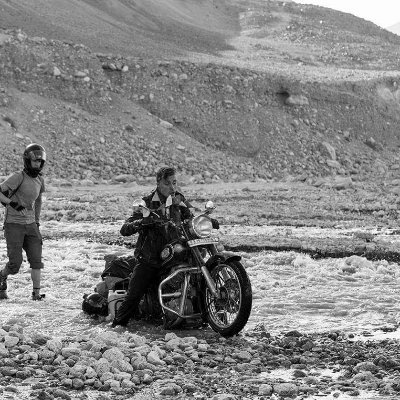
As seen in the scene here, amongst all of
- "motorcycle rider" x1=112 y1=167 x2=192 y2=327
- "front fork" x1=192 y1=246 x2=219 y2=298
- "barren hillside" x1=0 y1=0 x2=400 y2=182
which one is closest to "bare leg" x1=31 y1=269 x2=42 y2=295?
"motorcycle rider" x1=112 y1=167 x2=192 y2=327

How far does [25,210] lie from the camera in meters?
10.4

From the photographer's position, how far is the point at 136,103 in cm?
3772

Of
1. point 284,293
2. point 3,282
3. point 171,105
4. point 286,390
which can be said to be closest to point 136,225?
point 3,282

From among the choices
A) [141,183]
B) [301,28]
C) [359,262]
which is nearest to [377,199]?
[141,183]

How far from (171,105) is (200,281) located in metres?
30.0

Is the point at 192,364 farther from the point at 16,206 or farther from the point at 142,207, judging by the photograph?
the point at 16,206

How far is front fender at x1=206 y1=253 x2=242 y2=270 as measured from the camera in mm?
8500

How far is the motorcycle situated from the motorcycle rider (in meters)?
0.08

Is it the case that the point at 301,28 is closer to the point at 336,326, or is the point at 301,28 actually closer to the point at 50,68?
the point at 50,68

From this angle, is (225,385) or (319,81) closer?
(225,385)

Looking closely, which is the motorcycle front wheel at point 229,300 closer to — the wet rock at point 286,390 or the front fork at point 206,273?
the front fork at point 206,273

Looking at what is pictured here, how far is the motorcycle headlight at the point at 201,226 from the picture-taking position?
28.2 ft

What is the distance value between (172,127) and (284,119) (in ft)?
19.5

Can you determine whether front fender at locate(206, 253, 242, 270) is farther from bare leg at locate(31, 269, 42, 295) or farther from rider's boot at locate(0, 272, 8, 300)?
rider's boot at locate(0, 272, 8, 300)
